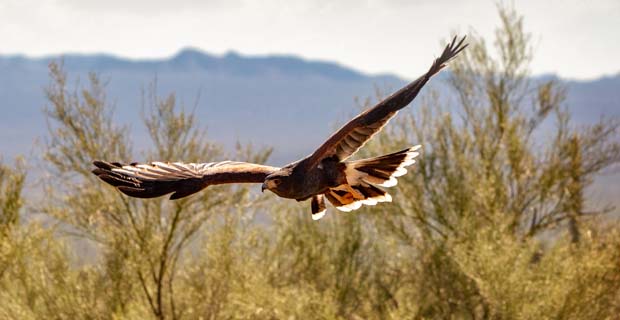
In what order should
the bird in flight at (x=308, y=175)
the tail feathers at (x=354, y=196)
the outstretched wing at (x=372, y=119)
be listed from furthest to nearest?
the tail feathers at (x=354, y=196)
the bird in flight at (x=308, y=175)
the outstretched wing at (x=372, y=119)

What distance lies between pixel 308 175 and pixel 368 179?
2.80 ft

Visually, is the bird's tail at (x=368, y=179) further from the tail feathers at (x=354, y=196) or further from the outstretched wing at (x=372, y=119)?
the outstretched wing at (x=372, y=119)

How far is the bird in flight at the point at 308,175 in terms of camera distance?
7.31 metres

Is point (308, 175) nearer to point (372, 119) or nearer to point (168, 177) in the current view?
point (372, 119)

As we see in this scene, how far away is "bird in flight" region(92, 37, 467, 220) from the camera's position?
24.0 feet

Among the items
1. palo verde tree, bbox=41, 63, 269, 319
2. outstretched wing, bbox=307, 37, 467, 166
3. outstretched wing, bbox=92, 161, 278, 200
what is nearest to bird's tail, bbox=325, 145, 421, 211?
outstretched wing, bbox=307, 37, 467, 166

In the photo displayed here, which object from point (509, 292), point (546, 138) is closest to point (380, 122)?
point (509, 292)

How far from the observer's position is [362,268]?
66.2 ft

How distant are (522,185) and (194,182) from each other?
13.9m

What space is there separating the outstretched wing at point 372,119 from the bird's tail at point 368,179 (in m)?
0.27

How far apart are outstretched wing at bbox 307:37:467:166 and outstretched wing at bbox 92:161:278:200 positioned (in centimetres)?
69

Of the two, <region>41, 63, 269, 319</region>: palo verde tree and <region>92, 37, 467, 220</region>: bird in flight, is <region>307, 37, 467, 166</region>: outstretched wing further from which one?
<region>41, 63, 269, 319</region>: palo verde tree

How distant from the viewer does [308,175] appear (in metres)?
7.39

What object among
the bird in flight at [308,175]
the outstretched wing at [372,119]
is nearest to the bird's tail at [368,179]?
the bird in flight at [308,175]
